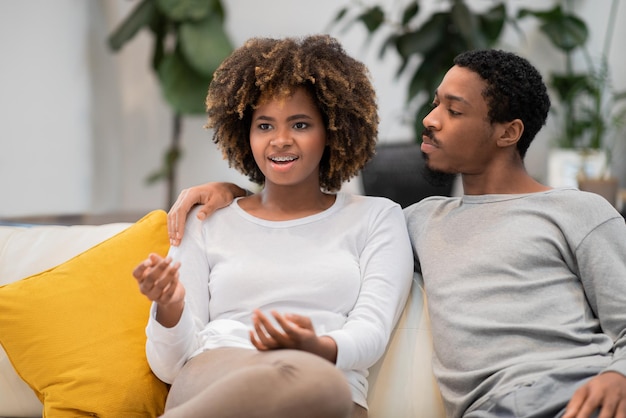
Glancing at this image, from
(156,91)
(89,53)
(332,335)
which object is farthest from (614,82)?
→ (332,335)

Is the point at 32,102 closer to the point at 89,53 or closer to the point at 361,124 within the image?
the point at 89,53

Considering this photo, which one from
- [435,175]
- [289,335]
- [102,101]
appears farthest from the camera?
[102,101]

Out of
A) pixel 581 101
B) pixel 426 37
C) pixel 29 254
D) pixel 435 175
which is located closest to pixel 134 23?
pixel 426 37

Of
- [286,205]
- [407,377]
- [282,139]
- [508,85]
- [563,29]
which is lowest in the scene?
[407,377]

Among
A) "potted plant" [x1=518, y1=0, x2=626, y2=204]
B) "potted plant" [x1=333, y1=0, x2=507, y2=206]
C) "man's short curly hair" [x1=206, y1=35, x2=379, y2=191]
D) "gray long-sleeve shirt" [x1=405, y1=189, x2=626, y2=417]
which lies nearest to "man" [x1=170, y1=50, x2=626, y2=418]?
"gray long-sleeve shirt" [x1=405, y1=189, x2=626, y2=417]

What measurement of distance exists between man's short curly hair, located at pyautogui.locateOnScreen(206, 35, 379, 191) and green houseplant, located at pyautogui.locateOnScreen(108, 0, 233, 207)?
233 centimetres

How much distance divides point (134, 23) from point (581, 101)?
7.40 ft

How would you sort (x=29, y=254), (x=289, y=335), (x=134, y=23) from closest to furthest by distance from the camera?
1. (x=289, y=335)
2. (x=29, y=254)
3. (x=134, y=23)

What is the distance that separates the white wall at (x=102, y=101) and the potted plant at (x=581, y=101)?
0.10 meters

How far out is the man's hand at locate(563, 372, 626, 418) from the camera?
1359 mm

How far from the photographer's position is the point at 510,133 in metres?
1.69

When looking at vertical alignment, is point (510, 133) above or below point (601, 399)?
above

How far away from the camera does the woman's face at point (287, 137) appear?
5.44ft

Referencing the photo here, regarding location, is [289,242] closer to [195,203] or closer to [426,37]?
[195,203]
